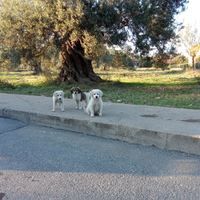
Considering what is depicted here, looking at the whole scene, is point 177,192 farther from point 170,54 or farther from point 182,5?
point 182,5

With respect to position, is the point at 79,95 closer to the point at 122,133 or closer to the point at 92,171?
the point at 122,133

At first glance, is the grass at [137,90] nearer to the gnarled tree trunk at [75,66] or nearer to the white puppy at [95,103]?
the gnarled tree trunk at [75,66]

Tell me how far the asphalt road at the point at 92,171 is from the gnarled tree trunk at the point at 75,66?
11.4 metres

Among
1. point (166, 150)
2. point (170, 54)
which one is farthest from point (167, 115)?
point (170, 54)

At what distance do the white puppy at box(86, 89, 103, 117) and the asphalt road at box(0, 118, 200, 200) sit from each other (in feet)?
3.72

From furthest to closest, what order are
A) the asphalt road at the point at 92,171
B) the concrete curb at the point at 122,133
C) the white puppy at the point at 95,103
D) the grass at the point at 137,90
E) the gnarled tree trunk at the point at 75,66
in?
the gnarled tree trunk at the point at 75,66, the grass at the point at 137,90, the white puppy at the point at 95,103, the concrete curb at the point at 122,133, the asphalt road at the point at 92,171

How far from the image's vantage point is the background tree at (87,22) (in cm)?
1062

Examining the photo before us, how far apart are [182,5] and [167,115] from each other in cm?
1082

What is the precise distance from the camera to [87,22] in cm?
1077

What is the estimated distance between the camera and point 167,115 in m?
5.39

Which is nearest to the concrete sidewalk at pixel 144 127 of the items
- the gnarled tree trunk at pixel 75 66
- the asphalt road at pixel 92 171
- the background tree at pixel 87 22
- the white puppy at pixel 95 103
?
→ the asphalt road at pixel 92 171

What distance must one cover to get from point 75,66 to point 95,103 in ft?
37.5

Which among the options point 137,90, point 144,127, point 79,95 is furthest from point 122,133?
point 137,90

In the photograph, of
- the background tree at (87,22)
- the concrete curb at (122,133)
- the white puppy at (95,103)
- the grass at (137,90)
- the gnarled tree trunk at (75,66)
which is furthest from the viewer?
the gnarled tree trunk at (75,66)
